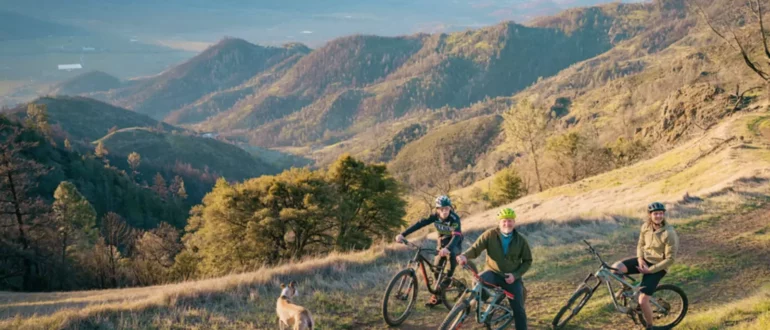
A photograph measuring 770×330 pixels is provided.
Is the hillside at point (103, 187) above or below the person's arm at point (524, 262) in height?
below

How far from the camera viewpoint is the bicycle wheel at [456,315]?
27.6 ft

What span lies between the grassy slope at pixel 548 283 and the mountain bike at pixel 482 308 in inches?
66.1

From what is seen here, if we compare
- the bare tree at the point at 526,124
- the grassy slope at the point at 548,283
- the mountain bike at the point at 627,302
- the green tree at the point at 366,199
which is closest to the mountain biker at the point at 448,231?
the grassy slope at the point at 548,283

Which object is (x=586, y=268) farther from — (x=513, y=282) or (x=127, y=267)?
(x=127, y=267)

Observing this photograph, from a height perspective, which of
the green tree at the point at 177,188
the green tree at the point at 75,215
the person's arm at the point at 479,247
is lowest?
the green tree at the point at 177,188

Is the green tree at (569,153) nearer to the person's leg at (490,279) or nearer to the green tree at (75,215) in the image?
the person's leg at (490,279)

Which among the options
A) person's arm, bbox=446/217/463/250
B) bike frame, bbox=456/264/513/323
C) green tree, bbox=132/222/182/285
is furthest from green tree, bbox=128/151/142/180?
bike frame, bbox=456/264/513/323

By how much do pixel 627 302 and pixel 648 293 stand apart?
2.22 ft

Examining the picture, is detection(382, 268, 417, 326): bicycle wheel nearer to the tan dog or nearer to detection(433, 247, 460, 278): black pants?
detection(433, 247, 460, 278): black pants

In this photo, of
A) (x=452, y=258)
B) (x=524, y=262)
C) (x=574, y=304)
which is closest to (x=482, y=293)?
(x=524, y=262)

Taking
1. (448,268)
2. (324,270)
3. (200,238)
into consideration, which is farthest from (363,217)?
(448,268)

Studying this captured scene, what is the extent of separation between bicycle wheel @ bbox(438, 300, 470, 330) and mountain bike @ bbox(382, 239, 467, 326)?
1.75 metres

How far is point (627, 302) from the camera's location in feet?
32.6

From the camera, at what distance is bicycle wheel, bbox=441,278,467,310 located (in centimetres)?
1082
